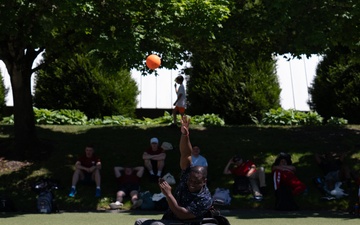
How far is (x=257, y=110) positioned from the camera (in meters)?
27.4

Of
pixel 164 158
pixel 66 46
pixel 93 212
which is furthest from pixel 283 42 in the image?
pixel 93 212

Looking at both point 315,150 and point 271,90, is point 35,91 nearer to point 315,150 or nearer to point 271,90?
point 271,90

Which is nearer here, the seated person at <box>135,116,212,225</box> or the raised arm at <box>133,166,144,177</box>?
the seated person at <box>135,116,212,225</box>

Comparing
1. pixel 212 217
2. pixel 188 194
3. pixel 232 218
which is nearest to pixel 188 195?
pixel 188 194

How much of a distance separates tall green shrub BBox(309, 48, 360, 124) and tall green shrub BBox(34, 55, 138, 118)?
287 inches

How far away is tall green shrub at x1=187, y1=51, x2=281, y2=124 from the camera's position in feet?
89.6

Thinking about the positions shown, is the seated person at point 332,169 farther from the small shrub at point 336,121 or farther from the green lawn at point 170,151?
the small shrub at point 336,121

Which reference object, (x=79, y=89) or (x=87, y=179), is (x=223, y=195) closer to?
(x=87, y=179)

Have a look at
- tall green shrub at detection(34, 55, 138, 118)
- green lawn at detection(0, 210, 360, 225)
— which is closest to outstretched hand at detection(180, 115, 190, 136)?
green lawn at detection(0, 210, 360, 225)

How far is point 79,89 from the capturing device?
2750cm

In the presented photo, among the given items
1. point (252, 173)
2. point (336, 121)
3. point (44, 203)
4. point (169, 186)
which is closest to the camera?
point (169, 186)

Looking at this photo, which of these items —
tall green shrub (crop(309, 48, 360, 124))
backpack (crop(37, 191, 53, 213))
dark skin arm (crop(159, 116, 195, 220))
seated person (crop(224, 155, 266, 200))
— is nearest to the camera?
dark skin arm (crop(159, 116, 195, 220))

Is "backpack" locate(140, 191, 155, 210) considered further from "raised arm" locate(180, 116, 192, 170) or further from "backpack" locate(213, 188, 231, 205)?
"raised arm" locate(180, 116, 192, 170)

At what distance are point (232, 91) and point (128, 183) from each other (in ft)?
31.4
